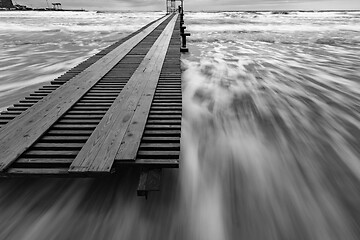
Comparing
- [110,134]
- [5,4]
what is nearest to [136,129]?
[110,134]

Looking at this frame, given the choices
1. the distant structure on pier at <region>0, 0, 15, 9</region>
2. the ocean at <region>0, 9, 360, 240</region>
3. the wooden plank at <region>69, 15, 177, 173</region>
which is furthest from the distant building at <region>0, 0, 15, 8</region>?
the wooden plank at <region>69, 15, 177, 173</region>

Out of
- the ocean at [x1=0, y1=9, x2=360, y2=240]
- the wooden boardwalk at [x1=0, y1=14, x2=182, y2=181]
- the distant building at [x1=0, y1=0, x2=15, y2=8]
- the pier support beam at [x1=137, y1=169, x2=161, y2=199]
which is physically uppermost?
the distant building at [x1=0, y1=0, x2=15, y2=8]

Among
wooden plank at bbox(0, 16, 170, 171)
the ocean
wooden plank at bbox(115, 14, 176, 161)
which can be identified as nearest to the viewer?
the ocean

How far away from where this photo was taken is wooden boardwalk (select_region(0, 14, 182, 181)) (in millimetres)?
2291

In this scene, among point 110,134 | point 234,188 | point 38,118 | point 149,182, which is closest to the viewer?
point 149,182

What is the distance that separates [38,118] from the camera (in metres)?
3.25

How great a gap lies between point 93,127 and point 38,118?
94cm

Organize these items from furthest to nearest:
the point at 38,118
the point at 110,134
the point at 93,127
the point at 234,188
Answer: the point at 38,118
the point at 93,127
the point at 110,134
the point at 234,188

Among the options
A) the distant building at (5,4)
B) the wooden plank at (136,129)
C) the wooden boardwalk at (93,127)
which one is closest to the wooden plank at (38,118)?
the wooden boardwalk at (93,127)

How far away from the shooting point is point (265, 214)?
223cm

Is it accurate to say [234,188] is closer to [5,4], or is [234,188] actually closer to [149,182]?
[149,182]

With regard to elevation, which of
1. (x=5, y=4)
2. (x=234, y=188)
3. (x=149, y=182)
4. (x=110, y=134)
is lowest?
(x=234, y=188)

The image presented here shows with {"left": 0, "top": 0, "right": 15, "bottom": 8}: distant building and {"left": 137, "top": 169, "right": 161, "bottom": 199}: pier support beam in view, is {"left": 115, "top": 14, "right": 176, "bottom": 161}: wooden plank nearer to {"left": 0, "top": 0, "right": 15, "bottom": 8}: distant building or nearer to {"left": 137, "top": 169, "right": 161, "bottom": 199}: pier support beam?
{"left": 137, "top": 169, "right": 161, "bottom": 199}: pier support beam

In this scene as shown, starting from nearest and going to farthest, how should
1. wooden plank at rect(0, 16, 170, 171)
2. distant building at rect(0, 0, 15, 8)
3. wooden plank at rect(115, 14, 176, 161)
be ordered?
wooden plank at rect(115, 14, 176, 161)
wooden plank at rect(0, 16, 170, 171)
distant building at rect(0, 0, 15, 8)
